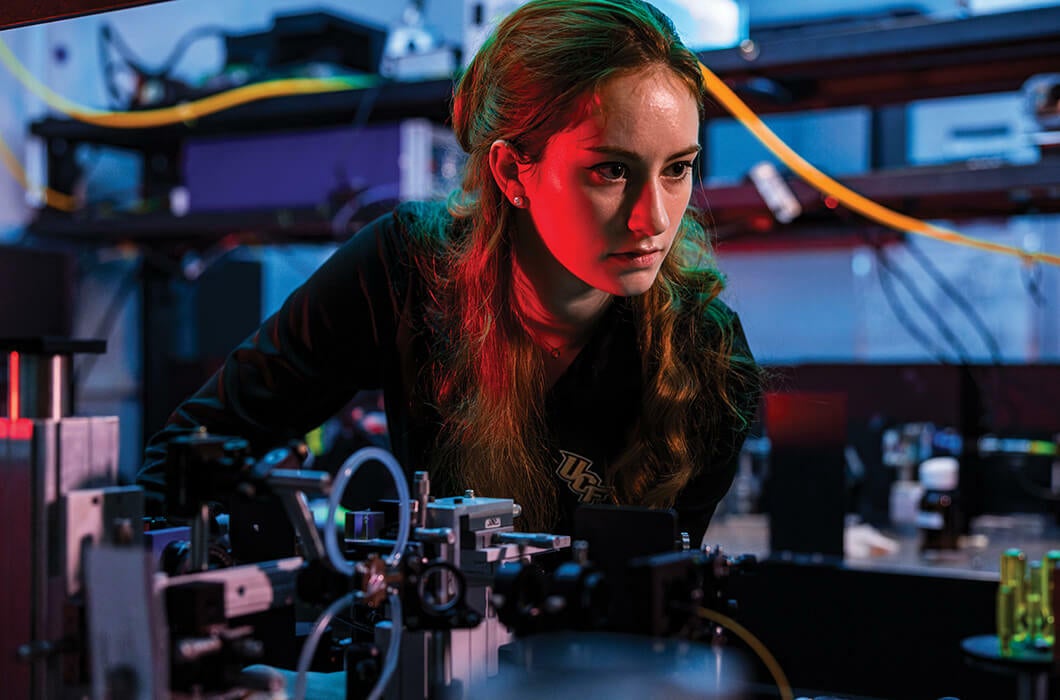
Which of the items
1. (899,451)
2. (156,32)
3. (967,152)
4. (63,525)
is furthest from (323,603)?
(156,32)

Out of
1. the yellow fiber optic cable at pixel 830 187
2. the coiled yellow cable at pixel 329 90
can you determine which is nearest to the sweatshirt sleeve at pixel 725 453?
the coiled yellow cable at pixel 329 90

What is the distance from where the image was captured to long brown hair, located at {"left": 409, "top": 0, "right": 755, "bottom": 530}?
43.4 inches

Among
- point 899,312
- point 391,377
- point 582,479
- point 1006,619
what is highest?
point 899,312

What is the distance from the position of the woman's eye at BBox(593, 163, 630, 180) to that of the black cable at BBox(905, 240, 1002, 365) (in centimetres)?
181

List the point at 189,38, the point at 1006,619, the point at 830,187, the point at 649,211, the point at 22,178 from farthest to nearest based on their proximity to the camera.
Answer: the point at 189,38
the point at 22,178
the point at 830,187
the point at 1006,619
the point at 649,211

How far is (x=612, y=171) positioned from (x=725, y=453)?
40 centimetres

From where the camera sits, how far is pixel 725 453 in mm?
1237

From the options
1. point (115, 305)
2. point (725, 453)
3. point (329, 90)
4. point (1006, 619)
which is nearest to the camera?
point (1006, 619)

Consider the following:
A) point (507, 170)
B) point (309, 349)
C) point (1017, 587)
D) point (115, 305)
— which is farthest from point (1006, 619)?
point (115, 305)

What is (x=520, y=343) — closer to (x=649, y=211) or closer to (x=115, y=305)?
(x=649, y=211)

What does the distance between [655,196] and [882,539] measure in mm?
1512

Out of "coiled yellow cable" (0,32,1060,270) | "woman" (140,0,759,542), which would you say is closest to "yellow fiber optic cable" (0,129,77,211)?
"coiled yellow cable" (0,32,1060,270)

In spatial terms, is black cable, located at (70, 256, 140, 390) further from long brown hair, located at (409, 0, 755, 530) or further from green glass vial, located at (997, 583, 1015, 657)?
green glass vial, located at (997, 583, 1015, 657)

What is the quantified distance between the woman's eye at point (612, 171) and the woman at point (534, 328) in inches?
0.7
